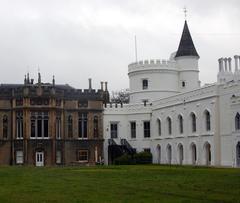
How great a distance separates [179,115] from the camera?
54188 millimetres

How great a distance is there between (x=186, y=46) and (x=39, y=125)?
66.4ft

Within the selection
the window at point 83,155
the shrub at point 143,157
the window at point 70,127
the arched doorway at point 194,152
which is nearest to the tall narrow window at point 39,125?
the window at point 70,127

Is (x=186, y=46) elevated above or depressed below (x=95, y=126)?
above

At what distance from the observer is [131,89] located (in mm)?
67062

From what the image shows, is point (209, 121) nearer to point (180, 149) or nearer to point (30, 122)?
point (180, 149)

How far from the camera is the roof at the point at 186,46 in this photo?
65.1 metres

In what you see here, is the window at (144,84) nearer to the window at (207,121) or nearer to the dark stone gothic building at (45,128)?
the dark stone gothic building at (45,128)

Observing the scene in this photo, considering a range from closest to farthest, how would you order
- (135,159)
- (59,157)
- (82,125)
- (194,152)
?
1. (194,152)
2. (135,159)
3. (59,157)
4. (82,125)

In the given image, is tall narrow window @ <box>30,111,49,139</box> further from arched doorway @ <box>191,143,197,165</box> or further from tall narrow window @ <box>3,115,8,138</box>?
arched doorway @ <box>191,143,197,165</box>

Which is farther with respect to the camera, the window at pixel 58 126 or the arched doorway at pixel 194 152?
the window at pixel 58 126

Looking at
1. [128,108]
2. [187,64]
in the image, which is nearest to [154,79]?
[187,64]

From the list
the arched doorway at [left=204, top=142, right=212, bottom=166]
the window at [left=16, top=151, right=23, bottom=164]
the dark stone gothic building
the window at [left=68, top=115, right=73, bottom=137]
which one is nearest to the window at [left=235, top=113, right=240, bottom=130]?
the arched doorway at [left=204, top=142, right=212, bottom=166]

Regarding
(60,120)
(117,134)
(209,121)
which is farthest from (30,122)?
(209,121)

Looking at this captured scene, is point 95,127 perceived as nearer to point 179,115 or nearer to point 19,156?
point 19,156
